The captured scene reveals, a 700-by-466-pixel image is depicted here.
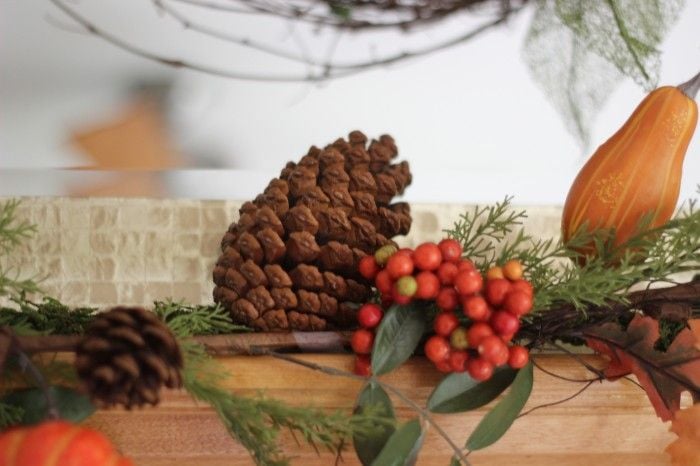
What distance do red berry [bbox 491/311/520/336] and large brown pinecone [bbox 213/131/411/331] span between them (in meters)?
0.09

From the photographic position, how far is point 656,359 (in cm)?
41

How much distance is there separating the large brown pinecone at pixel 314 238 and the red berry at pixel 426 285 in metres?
0.05

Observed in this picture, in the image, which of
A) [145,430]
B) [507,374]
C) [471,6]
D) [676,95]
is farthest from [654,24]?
[145,430]

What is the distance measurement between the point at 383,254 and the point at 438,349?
0.20 ft

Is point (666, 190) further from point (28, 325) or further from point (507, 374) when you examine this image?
point (28, 325)

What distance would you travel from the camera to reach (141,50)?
688 mm

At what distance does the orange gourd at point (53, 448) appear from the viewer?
0.29 meters

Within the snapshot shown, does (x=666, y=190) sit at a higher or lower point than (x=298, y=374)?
higher

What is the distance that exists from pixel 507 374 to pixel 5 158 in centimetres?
49

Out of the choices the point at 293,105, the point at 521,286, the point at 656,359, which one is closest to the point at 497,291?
the point at 521,286

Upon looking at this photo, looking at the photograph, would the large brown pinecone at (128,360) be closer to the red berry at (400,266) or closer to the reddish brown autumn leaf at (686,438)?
the red berry at (400,266)

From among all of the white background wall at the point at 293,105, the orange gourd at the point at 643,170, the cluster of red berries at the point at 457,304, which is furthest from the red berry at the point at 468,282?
the white background wall at the point at 293,105

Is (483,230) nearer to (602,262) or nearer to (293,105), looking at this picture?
(602,262)

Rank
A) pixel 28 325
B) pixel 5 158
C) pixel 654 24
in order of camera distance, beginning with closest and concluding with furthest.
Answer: pixel 28 325 < pixel 5 158 < pixel 654 24
